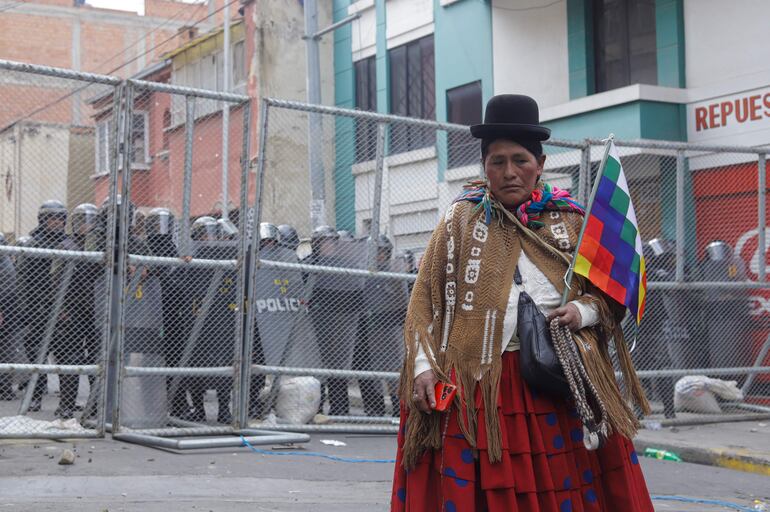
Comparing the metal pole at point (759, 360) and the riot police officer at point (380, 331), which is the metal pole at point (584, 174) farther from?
the metal pole at point (759, 360)

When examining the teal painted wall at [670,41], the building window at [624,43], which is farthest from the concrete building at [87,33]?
the teal painted wall at [670,41]

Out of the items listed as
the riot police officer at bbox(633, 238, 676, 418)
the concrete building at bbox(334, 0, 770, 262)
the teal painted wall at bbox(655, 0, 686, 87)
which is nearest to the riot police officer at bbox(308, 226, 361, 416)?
the concrete building at bbox(334, 0, 770, 262)

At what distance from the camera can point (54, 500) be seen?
20.1ft

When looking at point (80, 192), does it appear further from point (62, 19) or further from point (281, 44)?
point (62, 19)

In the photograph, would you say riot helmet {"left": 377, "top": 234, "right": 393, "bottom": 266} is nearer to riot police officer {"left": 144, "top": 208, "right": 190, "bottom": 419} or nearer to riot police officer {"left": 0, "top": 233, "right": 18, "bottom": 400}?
riot police officer {"left": 144, "top": 208, "right": 190, "bottom": 419}

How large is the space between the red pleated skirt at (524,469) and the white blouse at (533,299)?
10 centimetres

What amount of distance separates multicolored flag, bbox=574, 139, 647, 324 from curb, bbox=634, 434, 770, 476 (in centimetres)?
540

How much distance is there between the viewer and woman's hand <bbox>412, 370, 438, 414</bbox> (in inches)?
148

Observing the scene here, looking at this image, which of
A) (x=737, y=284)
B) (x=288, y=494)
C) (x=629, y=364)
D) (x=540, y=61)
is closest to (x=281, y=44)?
(x=540, y=61)

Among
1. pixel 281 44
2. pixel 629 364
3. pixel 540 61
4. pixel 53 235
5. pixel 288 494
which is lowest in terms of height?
pixel 288 494

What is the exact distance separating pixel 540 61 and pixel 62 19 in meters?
28.1

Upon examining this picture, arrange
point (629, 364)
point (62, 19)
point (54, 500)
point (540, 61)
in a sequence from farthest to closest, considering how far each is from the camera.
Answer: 1. point (62, 19)
2. point (540, 61)
3. point (54, 500)
4. point (629, 364)

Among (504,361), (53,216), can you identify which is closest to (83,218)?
(53,216)

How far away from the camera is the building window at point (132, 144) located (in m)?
8.51
